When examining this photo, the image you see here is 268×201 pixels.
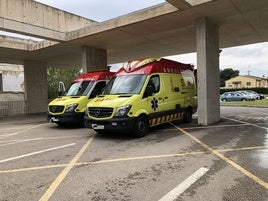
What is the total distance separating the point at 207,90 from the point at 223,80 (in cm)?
9723

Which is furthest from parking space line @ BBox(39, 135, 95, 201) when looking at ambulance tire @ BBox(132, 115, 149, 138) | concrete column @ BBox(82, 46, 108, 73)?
concrete column @ BBox(82, 46, 108, 73)

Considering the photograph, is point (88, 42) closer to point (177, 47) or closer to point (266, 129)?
point (177, 47)

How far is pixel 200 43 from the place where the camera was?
486 inches

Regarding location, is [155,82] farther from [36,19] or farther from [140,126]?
[36,19]

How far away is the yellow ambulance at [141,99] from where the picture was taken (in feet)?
30.6

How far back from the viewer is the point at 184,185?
4883mm

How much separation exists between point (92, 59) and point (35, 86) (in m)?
9.66

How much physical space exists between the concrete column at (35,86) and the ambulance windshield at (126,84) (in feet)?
52.3

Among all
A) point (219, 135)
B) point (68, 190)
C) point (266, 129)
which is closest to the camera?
point (68, 190)

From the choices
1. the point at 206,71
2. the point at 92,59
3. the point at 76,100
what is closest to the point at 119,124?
the point at 76,100

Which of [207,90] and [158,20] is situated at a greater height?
[158,20]

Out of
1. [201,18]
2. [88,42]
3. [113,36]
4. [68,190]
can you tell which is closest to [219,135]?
[201,18]

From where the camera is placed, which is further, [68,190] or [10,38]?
[10,38]

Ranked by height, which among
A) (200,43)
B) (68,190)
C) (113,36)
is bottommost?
(68,190)
